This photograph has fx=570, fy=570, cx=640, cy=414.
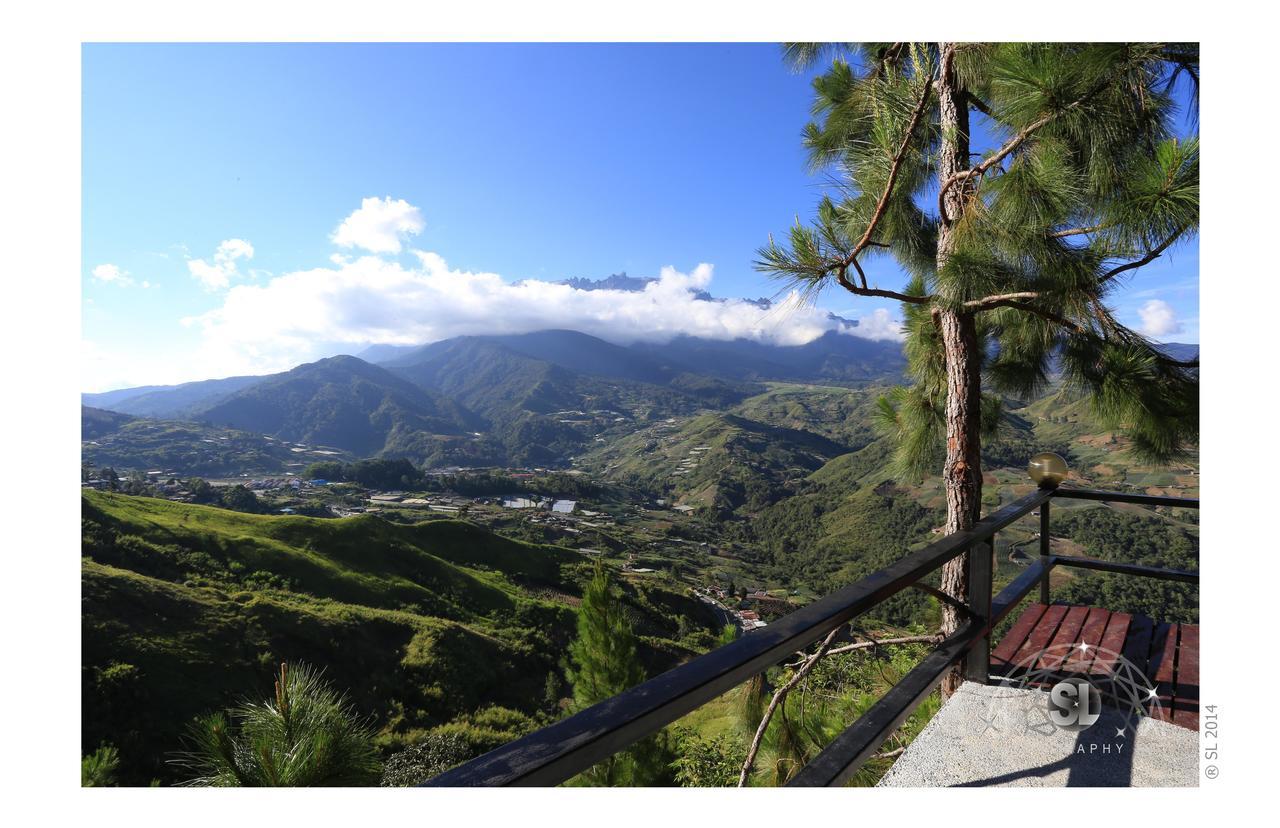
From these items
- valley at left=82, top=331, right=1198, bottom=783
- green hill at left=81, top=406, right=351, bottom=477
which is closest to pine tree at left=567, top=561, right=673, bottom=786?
valley at left=82, top=331, right=1198, bottom=783

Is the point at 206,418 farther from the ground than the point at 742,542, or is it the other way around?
the point at 206,418

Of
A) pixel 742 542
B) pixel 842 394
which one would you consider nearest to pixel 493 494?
pixel 742 542

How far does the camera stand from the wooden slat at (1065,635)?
2230 mm

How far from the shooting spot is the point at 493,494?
70.2 metres

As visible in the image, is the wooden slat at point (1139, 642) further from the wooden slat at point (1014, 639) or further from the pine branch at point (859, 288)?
the pine branch at point (859, 288)

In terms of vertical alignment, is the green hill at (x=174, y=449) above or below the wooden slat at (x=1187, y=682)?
below

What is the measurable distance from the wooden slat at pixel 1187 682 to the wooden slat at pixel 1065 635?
329 mm

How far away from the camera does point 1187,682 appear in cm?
209

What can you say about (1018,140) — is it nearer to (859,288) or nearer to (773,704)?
(859,288)

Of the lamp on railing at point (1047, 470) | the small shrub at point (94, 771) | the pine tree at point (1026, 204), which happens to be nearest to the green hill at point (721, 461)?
the small shrub at point (94, 771)

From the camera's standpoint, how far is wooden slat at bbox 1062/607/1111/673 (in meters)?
2.21
